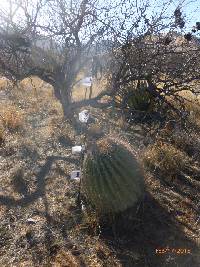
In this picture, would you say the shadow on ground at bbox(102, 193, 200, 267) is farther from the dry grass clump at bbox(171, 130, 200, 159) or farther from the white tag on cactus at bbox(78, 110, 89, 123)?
the dry grass clump at bbox(171, 130, 200, 159)

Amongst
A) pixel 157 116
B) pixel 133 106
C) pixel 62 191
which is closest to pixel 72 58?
pixel 133 106

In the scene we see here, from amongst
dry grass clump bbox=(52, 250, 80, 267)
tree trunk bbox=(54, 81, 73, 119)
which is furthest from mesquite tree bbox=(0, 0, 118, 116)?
dry grass clump bbox=(52, 250, 80, 267)

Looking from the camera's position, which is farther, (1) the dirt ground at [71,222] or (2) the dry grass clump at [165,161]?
(2) the dry grass clump at [165,161]

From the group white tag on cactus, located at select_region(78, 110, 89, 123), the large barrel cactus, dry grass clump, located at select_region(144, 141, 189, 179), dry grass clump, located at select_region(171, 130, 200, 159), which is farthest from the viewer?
dry grass clump, located at select_region(171, 130, 200, 159)

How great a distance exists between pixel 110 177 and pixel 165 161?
171 cm

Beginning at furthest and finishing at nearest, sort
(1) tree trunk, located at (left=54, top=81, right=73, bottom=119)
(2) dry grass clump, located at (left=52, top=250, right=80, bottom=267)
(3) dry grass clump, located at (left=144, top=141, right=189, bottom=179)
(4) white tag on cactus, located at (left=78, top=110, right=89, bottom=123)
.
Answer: (1) tree trunk, located at (left=54, top=81, right=73, bottom=119)
(4) white tag on cactus, located at (left=78, top=110, right=89, bottom=123)
(3) dry grass clump, located at (left=144, top=141, right=189, bottom=179)
(2) dry grass clump, located at (left=52, top=250, right=80, bottom=267)

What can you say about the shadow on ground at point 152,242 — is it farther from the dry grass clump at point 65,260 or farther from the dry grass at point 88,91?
the dry grass at point 88,91

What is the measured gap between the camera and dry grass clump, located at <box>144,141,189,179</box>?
558cm

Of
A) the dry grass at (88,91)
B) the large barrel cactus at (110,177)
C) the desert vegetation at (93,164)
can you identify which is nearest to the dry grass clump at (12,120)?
Answer: the desert vegetation at (93,164)

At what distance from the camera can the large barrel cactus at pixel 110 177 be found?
4145 millimetres

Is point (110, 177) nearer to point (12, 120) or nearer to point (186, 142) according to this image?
point (186, 142)

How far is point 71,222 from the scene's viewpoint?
4.40 metres

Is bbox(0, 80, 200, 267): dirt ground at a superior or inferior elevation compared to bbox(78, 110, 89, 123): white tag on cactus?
inferior

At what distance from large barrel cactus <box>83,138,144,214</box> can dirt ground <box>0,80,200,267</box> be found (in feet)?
0.69
